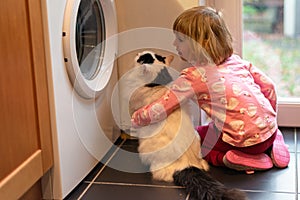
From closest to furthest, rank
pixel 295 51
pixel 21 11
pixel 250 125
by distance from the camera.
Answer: pixel 21 11 → pixel 250 125 → pixel 295 51

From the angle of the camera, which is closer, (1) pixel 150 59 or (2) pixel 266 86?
(1) pixel 150 59

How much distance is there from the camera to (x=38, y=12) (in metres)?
1.46

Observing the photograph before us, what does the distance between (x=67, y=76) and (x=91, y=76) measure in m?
0.25

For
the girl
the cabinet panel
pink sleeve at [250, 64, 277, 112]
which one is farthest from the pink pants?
the cabinet panel

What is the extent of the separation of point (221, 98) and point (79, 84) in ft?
1.83

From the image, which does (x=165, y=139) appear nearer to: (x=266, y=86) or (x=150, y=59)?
(x=150, y=59)

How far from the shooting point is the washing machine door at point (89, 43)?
5.31ft

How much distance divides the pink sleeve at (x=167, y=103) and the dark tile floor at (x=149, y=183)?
0.22 metres

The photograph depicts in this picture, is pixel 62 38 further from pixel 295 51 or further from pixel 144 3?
pixel 295 51

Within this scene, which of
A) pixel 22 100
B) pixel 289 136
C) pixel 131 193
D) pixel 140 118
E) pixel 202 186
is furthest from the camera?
pixel 289 136

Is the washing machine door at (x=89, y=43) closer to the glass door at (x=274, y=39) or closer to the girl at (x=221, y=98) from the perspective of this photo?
the girl at (x=221, y=98)

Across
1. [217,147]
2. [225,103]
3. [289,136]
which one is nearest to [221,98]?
[225,103]

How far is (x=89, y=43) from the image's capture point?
1.93 meters

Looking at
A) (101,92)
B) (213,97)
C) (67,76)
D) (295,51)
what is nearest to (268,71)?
(295,51)
